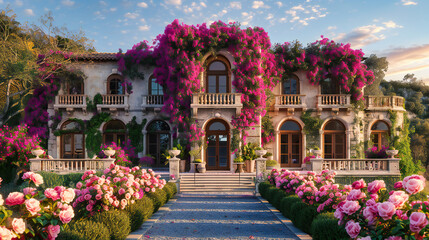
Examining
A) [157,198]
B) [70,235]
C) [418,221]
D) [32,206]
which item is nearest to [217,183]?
[157,198]

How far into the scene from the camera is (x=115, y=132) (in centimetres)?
2316

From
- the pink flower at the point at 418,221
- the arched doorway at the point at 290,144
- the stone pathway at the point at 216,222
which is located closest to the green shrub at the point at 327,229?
the stone pathway at the point at 216,222

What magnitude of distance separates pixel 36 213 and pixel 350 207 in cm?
457

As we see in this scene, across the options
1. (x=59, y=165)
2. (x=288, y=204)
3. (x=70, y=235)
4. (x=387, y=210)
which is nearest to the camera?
(x=387, y=210)

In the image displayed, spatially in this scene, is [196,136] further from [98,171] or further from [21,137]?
[21,137]

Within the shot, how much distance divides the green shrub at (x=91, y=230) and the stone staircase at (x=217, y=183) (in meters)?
10.1

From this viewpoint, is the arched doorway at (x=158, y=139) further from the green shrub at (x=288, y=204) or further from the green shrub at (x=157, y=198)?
the green shrub at (x=288, y=204)

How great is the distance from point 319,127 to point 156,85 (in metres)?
12.3

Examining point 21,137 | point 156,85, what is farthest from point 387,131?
point 21,137

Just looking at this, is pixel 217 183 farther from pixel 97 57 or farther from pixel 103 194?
pixel 97 57

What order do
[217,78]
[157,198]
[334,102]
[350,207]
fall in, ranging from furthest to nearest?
[334,102] < [217,78] < [157,198] < [350,207]

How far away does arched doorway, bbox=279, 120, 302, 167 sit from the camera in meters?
22.9

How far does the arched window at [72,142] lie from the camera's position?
23125 mm

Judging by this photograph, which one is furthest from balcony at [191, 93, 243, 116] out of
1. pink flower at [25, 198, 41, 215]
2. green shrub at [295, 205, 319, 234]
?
pink flower at [25, 198, 41, 215]
